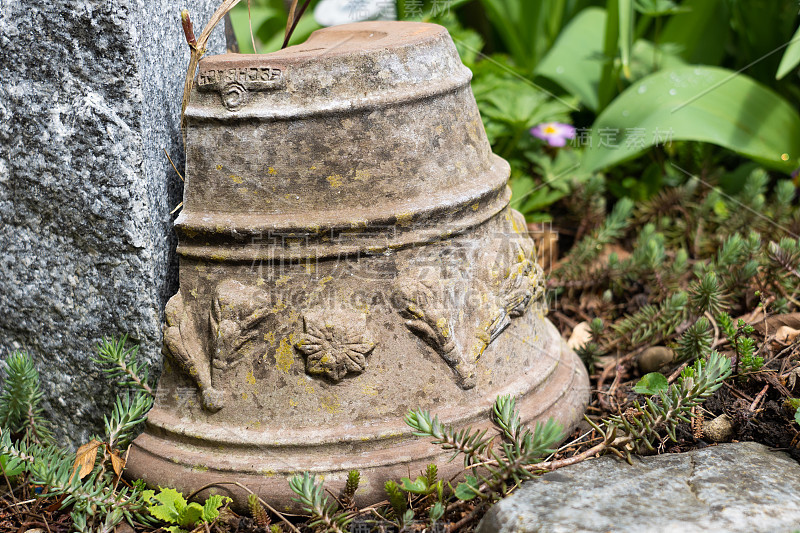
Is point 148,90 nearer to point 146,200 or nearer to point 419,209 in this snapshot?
point 146,200

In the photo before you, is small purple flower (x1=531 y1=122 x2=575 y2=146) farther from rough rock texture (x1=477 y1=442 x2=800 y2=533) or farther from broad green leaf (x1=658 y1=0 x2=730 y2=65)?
rough rock texture (x1=477 y1=442 x2=800 y2=533)

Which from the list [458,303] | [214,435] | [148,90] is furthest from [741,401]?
[148,90]

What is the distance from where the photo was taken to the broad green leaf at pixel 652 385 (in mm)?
1706

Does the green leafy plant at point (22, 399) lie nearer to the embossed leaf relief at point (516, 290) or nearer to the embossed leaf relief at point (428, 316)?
the embossed leaf relief at point (428, 316)

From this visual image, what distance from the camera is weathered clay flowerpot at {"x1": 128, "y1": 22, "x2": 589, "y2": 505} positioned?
5.16ft

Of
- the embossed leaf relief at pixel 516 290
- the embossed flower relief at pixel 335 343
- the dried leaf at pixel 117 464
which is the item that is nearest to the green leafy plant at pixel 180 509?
the dried leaf at pixel 117 464

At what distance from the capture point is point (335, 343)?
1.58 m

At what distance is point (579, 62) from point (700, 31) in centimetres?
70

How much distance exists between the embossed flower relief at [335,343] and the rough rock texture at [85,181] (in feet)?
1.42

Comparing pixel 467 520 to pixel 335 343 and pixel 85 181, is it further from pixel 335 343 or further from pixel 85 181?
pixel 85 181

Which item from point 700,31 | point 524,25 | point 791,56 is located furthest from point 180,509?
point 700,31

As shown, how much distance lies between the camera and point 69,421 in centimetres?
191


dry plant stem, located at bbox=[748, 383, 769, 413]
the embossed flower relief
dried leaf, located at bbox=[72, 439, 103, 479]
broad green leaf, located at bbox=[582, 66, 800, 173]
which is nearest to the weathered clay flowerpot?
the embossed flower relief

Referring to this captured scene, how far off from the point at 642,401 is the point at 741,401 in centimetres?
24
